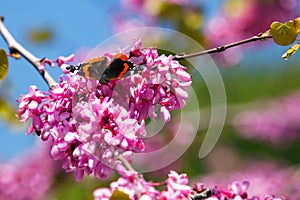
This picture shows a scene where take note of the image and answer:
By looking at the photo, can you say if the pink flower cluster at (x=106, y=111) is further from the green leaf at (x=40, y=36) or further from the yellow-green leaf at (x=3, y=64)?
the green leaf at (x=40, y=36)

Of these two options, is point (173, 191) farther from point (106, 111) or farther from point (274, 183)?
point (274, 183)

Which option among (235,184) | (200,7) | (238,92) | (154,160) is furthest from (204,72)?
(238,92)

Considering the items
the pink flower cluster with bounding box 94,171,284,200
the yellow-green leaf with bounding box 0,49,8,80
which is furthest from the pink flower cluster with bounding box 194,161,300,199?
the yellow-green leaf with bounding box 0,49,8,80

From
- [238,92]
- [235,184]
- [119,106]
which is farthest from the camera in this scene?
[238,92]

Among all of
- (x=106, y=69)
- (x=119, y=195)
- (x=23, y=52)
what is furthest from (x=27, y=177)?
(x=106, y=69)

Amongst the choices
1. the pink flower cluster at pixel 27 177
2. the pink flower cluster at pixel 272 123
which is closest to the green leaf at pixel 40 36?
the pink flower cluster at pixel 27 177

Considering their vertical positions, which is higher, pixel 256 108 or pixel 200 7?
pixel 256 108

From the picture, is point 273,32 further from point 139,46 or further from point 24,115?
point 24,115
